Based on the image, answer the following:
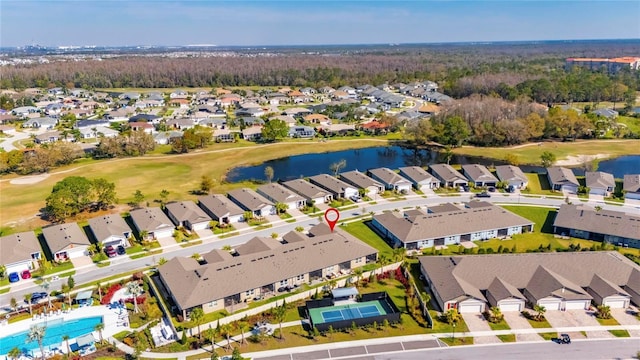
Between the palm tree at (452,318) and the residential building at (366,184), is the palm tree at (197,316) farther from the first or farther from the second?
the residential building at (366,184)

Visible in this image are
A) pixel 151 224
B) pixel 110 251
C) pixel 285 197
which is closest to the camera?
pixel 110 251

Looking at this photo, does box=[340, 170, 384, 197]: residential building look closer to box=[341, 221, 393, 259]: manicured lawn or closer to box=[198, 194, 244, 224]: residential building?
box=[341, 221, 393, 259]: manicured lawn

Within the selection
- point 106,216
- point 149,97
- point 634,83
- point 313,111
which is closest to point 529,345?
point 106,216

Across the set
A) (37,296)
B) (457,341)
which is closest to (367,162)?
(457,341)

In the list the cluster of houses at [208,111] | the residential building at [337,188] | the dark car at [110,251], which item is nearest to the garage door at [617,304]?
the residential building at [337,188]

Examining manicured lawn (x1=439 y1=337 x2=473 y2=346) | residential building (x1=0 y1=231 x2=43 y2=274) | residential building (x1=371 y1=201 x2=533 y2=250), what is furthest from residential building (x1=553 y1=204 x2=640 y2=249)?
residential building (x1=0 y1=231 x2=43 y2=274)

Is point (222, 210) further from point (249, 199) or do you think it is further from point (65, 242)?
point (65, 242)
